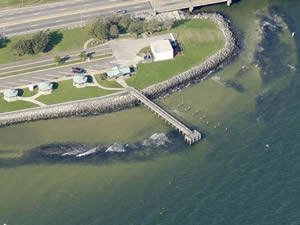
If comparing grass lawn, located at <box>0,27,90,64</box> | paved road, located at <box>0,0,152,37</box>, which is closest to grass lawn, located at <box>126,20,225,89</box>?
paved road, located at <box>0,0,152,37</box>

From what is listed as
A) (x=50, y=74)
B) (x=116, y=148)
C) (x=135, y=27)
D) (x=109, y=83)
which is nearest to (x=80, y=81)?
(x=109, y=83)

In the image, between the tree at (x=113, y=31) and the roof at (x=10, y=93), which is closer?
the roof at (x=10, y=93)

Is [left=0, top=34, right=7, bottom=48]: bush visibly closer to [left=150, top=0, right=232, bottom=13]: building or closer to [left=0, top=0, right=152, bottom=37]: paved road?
[left=0, top=0, right=152, bottom=37]: paved road

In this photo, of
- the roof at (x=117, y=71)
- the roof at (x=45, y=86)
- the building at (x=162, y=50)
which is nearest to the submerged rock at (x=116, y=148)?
the roof at (x=117, y=71)

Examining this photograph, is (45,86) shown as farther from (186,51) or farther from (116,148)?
(186,51)

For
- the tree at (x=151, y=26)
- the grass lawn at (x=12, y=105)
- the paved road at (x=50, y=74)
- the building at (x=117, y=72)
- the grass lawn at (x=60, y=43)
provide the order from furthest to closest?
1. the tree at (x=151, y=26)
2. the grass lawn at (x=60, y=43)
3. the building at (x=117, y=72)
4. the paved road at (x=50, y=74)
5. the grass lawn at (x=12, y=105)

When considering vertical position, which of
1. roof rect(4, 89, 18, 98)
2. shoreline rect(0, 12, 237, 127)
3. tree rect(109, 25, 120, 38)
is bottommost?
shoreline rect(0, 12, 237, 127)

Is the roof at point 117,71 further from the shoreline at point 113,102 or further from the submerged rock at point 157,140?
the submerged rock at point 157,140
